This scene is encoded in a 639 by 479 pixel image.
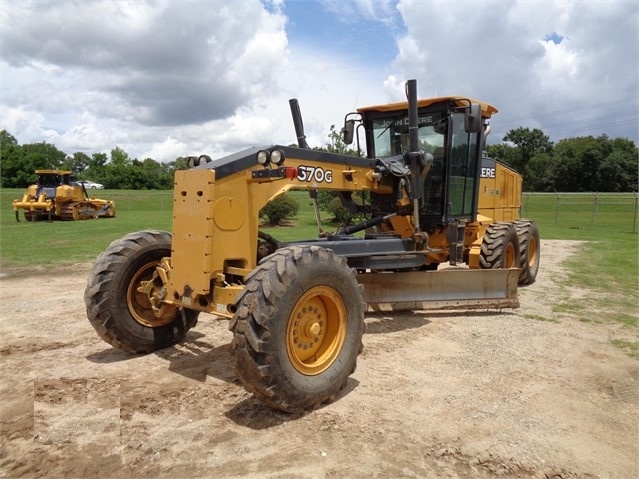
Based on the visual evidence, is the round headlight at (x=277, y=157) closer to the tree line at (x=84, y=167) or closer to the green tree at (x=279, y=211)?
the green tree at (x=279, y=211)

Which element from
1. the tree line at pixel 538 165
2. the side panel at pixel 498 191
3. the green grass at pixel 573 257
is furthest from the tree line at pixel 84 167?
the side panel at pixel 498 191

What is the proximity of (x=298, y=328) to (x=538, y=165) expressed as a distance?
238 ft


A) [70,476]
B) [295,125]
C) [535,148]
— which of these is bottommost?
[70,476]

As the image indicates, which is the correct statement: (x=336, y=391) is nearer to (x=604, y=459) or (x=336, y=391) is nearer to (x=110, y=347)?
(x=604, y=459)

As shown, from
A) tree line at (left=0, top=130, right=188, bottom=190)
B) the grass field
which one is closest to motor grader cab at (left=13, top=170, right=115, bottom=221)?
the grass field

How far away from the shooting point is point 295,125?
23.0 feet

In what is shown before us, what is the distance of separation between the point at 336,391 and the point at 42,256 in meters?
11.8

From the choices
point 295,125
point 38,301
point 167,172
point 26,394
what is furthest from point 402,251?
point 167,172

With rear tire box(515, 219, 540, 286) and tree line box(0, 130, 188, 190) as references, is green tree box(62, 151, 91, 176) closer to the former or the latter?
tree line box(0, 130, 188, 190)

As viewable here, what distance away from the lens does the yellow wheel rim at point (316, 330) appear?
434 centimetres

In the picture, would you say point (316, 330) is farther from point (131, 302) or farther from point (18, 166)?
point (18, 166)

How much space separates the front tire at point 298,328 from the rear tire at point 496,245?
4110 mm

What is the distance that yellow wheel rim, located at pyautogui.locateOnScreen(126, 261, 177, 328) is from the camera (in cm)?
543

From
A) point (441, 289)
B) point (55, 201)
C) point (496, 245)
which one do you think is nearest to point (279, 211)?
point (55, 201)
